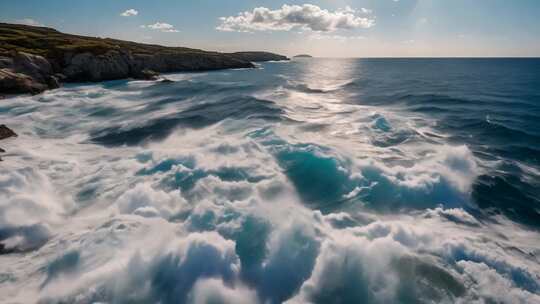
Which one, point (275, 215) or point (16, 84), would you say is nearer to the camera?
point (275, 215)

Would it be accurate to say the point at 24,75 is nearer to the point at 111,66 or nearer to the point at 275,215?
the point at 111,66

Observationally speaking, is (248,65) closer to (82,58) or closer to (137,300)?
(82,58)

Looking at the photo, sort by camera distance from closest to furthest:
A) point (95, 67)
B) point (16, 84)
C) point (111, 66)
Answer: point (16, 84) → point (95, 67) → point (111, 66)

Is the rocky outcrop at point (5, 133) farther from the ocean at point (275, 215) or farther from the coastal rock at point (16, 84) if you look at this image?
the coastal rock at point (16, 84)

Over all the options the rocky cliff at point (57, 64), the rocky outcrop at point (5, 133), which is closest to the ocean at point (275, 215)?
the rocky outcrop at point (5, 133)

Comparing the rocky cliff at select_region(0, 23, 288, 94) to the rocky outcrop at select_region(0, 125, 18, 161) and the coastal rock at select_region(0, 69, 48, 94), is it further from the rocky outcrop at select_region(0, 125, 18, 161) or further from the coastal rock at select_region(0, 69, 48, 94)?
the rocky outcrop at select_region(0, 125, 18, 161)

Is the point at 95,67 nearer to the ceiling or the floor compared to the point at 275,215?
nearer to the ceiling

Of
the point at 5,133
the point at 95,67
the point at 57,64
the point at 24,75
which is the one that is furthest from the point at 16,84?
the point at 5,133

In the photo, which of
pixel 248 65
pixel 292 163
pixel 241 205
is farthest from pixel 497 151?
pixel 248 65
